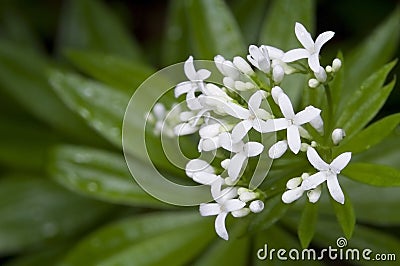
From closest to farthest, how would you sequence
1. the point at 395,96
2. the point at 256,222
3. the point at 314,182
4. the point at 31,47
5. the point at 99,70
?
the point at 314,182
the point at 256,222
the point at 99,70
the point at 395,96
the point at 31,47

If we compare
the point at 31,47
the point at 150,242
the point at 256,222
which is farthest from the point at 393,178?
the point at 31,47

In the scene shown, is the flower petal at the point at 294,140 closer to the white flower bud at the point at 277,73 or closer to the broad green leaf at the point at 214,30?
the white flower bud at the point at 277,73

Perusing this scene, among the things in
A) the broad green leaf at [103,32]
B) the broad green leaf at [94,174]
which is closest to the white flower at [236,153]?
the broad green leaf at [94,174]

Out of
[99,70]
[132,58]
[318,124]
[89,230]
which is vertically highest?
[132,58]

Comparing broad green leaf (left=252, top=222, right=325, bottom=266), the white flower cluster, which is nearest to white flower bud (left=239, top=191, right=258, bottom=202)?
the white flower cluster

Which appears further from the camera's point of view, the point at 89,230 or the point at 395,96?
the point at 89,230

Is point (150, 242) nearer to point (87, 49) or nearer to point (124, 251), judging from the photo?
point (124, 251)
